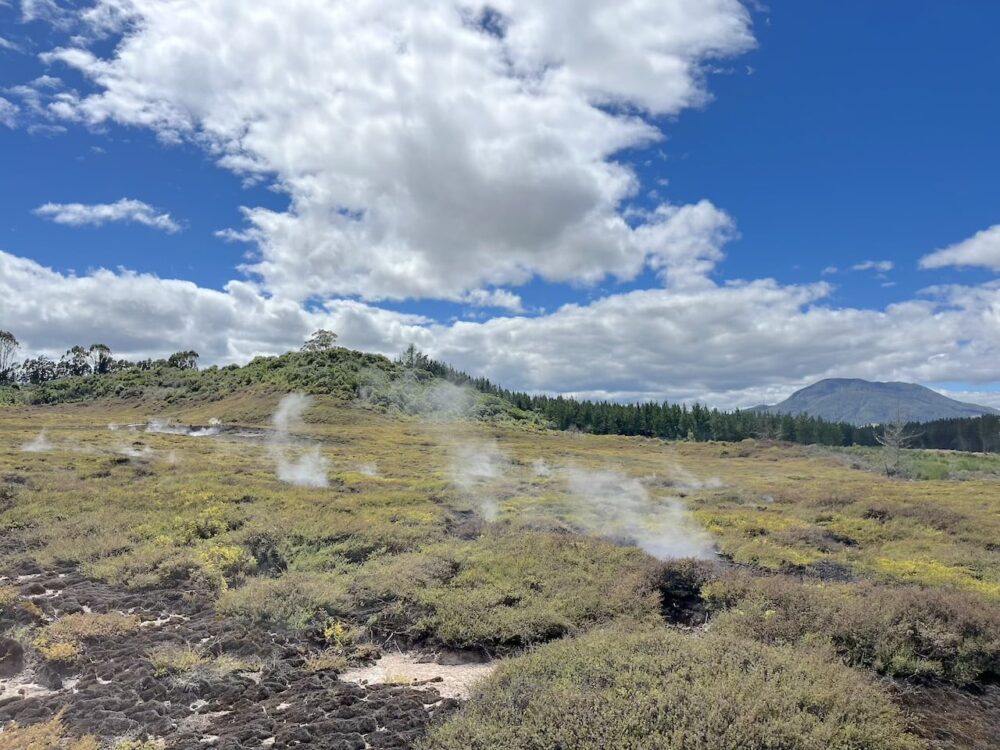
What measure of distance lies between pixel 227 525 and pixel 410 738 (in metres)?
15.6

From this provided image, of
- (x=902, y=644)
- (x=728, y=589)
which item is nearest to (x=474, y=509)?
(x=728, y=589)

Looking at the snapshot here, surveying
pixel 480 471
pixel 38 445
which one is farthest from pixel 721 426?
pixel 38 445

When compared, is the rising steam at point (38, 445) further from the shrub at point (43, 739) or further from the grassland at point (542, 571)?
the shrub at point (43, 739)

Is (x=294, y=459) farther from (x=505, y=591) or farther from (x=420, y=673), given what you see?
(x=420, y=673)

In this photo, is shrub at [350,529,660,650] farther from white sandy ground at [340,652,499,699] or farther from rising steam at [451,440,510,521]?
rising steam at [451,440,510,521]

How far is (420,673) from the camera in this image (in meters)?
12.2

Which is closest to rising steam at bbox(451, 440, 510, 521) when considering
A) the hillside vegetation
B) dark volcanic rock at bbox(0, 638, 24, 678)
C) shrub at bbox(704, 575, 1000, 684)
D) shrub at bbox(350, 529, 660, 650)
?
the hillside vegetation

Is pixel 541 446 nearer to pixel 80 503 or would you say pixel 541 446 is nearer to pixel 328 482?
pixel 328 482

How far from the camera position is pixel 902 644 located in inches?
484

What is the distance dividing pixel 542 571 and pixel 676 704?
29.1 feet

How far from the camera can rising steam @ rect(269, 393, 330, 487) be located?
35806 millimetres

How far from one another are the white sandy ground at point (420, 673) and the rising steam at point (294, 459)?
21.8m

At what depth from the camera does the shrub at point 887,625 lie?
11.9m

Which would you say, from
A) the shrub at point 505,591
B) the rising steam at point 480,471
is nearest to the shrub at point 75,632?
the shrub at point 505,591
